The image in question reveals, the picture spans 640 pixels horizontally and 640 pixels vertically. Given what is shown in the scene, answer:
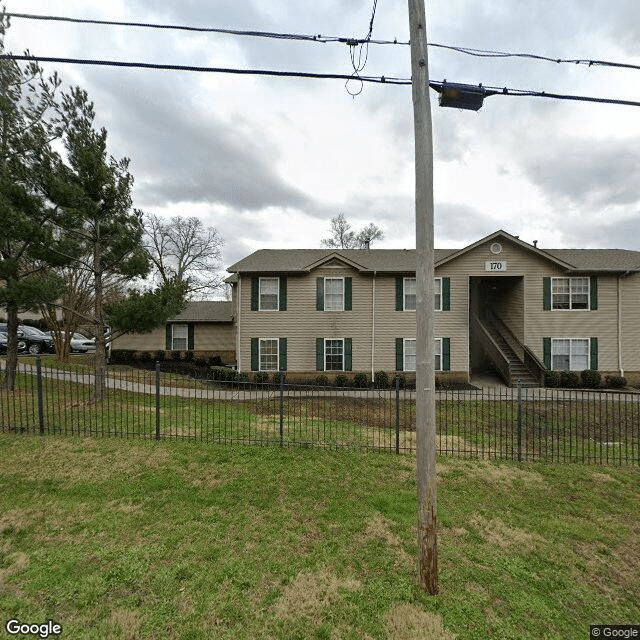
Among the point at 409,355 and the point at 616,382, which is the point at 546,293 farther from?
the point at 409,355

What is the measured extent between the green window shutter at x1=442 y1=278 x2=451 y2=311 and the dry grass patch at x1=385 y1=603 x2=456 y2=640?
1575 cm

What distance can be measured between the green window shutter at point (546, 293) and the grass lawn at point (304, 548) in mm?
13043

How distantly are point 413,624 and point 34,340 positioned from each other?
101ft

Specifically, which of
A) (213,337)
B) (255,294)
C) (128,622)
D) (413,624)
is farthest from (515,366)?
(213,337)

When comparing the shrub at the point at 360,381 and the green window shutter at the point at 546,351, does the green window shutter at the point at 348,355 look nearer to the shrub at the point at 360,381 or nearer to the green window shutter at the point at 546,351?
the shrub at the point at 360,381

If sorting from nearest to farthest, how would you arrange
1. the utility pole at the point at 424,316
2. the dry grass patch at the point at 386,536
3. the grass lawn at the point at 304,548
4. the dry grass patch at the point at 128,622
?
the dry grass patch at the point at 128,622
the grass lawn at the point at 304,548
the utility pole at the point at 424,316
the dry grass patch at the point at 386,536

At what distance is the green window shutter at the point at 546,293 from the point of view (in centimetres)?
1700

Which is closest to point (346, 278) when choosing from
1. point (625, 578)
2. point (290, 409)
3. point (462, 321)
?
point (462, 321)

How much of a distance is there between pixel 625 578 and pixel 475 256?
625 inches

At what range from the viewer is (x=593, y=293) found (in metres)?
17.0

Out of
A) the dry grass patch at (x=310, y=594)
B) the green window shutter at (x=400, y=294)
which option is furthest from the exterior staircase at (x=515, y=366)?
the dry grass patch at (x=310, y=594)

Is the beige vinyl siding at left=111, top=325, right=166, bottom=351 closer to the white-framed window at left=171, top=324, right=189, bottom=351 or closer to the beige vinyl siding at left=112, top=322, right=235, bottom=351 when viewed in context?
the beige vinyl siding at left=112, top=322, right=235, bottom=351

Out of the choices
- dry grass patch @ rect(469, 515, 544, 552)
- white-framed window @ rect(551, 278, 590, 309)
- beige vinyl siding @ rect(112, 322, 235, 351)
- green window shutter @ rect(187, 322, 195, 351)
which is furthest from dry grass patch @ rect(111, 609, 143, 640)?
green window shutter @ rect(187, 322, 195, 351)

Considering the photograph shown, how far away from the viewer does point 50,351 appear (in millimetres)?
24828
